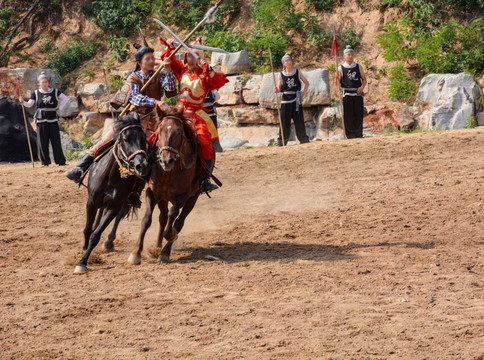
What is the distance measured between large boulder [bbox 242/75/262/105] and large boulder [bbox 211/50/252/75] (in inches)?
24.2

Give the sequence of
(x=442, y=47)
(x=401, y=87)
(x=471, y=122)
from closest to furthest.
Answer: (x=471, y=122), (x=401, y=87), (x=442, y=47)

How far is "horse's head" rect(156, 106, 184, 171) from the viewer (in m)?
7.13

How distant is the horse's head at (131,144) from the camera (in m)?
7.06

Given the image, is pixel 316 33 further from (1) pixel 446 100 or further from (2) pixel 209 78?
(2) pixel 209 78

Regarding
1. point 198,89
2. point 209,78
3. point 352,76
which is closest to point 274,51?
point 352,76

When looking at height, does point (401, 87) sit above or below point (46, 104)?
below

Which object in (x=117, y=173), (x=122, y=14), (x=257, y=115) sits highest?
(x=122, y=14)

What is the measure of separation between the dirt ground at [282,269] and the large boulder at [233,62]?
502cm

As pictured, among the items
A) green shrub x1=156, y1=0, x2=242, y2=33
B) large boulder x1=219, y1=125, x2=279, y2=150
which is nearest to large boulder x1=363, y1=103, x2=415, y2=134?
large boulder x1=219, y1=125, x2=279, y2=150

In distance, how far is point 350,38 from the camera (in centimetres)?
1773

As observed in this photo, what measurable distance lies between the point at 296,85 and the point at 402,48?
3400mm

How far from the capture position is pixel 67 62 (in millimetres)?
20469

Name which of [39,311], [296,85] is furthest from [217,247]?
[296,85]

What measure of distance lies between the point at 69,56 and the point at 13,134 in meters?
4.21
